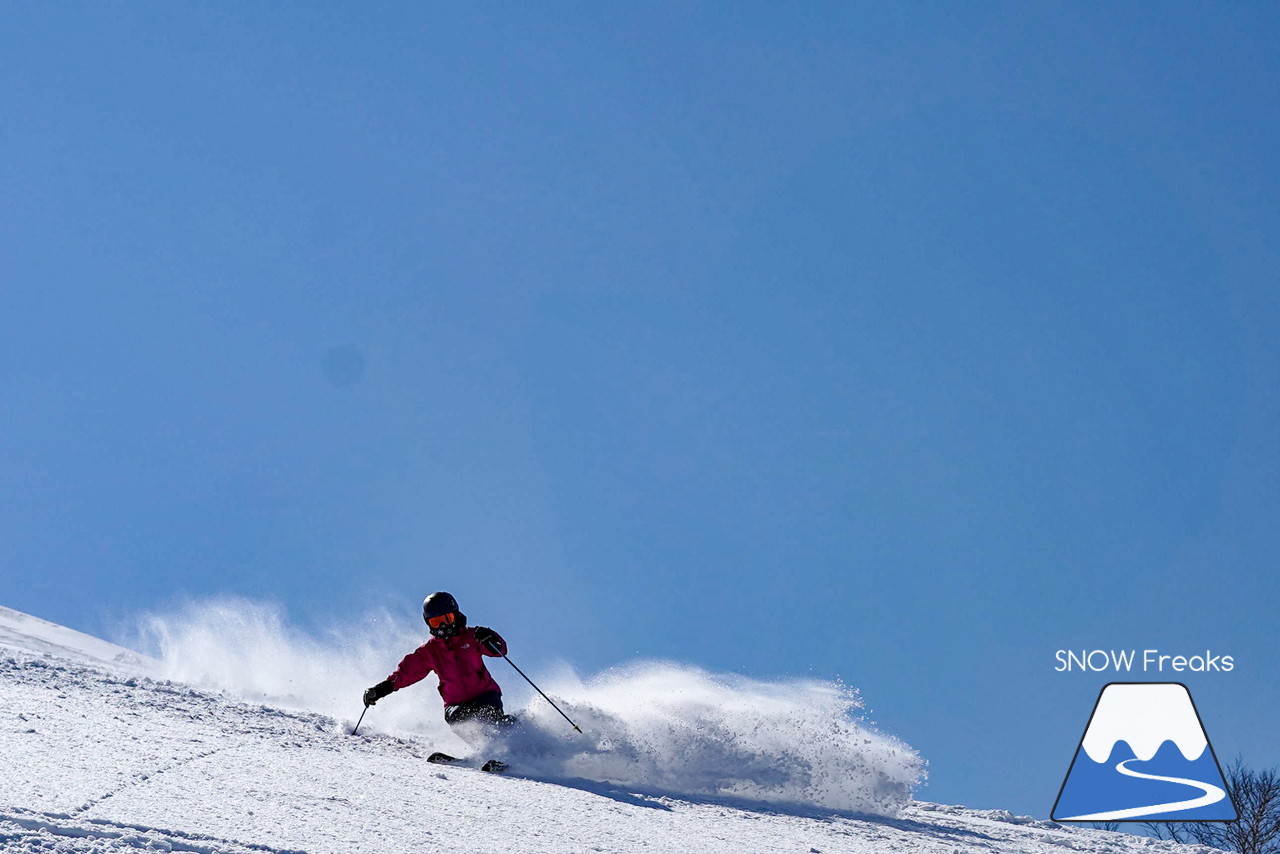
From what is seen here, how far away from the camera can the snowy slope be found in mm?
4629

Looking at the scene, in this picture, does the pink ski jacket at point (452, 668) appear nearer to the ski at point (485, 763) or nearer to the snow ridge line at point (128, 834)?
the ski at point (485, 763)

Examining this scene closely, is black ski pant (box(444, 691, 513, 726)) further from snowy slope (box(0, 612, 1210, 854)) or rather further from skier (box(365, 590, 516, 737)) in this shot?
snowy slope (box(0, 612, 1210, 854))

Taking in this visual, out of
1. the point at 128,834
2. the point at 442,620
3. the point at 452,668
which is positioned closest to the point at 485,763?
the point at 452,668

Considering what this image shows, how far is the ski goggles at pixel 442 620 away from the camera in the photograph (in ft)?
30.3

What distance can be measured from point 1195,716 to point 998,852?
5015mm

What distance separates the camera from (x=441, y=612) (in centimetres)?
923

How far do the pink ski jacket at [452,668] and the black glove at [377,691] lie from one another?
56 mm

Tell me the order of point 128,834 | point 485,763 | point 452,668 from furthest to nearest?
point 452,668, point 485,763, point 128,834

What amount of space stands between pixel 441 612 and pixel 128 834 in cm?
491

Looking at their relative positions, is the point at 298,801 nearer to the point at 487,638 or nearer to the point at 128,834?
the point at 128,834

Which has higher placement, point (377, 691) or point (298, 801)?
point (377, 691)

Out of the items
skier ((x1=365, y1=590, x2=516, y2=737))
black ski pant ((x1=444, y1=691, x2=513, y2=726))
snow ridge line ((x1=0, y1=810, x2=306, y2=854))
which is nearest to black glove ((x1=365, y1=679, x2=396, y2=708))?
skier ((x1=365, y1=590, x2=516, y2=737))

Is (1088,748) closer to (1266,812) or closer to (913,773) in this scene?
(913,773)

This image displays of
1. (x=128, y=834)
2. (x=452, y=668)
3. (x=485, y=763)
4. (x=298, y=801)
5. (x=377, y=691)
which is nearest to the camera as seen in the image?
(x=128, y=834)
